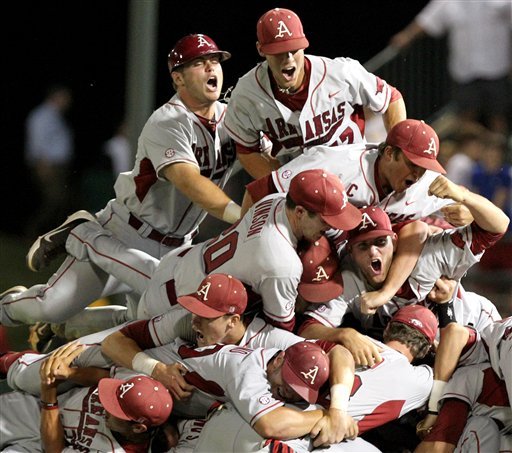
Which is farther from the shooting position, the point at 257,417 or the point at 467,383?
the point at 467,383

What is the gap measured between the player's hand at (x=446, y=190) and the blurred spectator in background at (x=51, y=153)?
512 cm

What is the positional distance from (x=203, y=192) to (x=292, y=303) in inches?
28.4

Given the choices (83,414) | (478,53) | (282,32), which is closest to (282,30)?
A: (282,32)

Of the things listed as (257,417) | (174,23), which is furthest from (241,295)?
(174,23)

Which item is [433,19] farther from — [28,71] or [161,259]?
[28,71]

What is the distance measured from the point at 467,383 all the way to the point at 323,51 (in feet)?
13.5

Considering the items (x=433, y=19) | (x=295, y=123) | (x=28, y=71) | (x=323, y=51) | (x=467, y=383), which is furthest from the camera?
(x=28, y=71)

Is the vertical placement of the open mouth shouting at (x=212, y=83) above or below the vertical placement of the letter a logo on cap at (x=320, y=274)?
above

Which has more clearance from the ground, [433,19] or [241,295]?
[433,19]

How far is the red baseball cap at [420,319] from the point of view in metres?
4.74

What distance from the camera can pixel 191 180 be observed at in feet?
17.0

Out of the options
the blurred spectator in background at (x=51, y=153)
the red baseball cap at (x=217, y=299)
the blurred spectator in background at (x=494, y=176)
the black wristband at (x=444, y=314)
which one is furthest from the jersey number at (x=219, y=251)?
the blurred spectator in background at (x=51, y=153)

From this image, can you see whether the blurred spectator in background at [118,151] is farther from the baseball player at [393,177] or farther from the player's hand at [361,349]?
the player's hand at [361,349]

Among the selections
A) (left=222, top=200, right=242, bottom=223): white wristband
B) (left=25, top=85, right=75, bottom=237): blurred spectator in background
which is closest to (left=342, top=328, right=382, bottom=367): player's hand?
(left=222, top=200, right=242, bottom=223): white wristband
